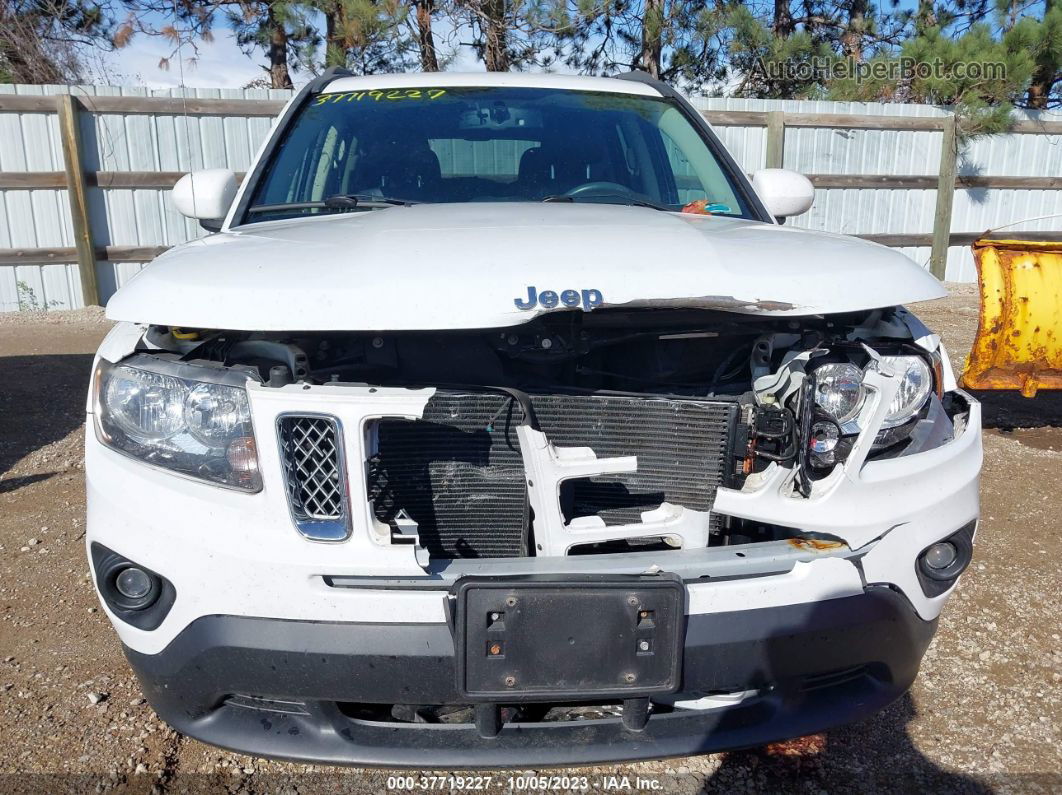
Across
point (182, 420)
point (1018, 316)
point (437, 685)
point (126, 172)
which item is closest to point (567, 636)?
point (437, 685)

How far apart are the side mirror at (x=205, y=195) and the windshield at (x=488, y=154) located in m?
0.12

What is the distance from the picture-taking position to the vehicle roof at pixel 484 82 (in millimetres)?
3301

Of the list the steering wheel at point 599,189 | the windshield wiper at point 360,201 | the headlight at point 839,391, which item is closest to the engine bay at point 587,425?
the headlight at point 839,391

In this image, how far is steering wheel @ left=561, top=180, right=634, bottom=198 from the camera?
286 cm

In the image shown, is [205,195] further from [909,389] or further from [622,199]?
[909,389]

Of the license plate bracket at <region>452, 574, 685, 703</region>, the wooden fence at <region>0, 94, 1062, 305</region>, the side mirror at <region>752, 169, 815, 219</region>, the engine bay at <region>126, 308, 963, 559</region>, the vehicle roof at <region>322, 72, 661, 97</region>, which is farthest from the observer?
the wooden fence at <region>0, 94, 1062, 305</region>

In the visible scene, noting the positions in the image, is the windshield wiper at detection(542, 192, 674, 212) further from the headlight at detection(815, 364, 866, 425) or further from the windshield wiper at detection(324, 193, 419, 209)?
the headlight at detection(815, 364, 866, 425)

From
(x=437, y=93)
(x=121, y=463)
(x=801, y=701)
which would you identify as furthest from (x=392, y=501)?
(x=437, y=93)

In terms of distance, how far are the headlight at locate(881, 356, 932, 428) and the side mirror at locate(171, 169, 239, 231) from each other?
2167mm

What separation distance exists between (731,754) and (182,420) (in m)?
1.64

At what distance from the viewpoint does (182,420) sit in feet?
5.66

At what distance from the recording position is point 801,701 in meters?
1.80

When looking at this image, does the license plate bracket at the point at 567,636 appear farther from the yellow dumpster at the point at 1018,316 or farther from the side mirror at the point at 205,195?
the yellow dumpster at the point at 1018,316

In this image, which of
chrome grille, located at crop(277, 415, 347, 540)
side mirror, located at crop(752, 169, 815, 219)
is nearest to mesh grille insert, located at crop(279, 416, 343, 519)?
chrome grille, located at crop(277, 415, 347, 540)
